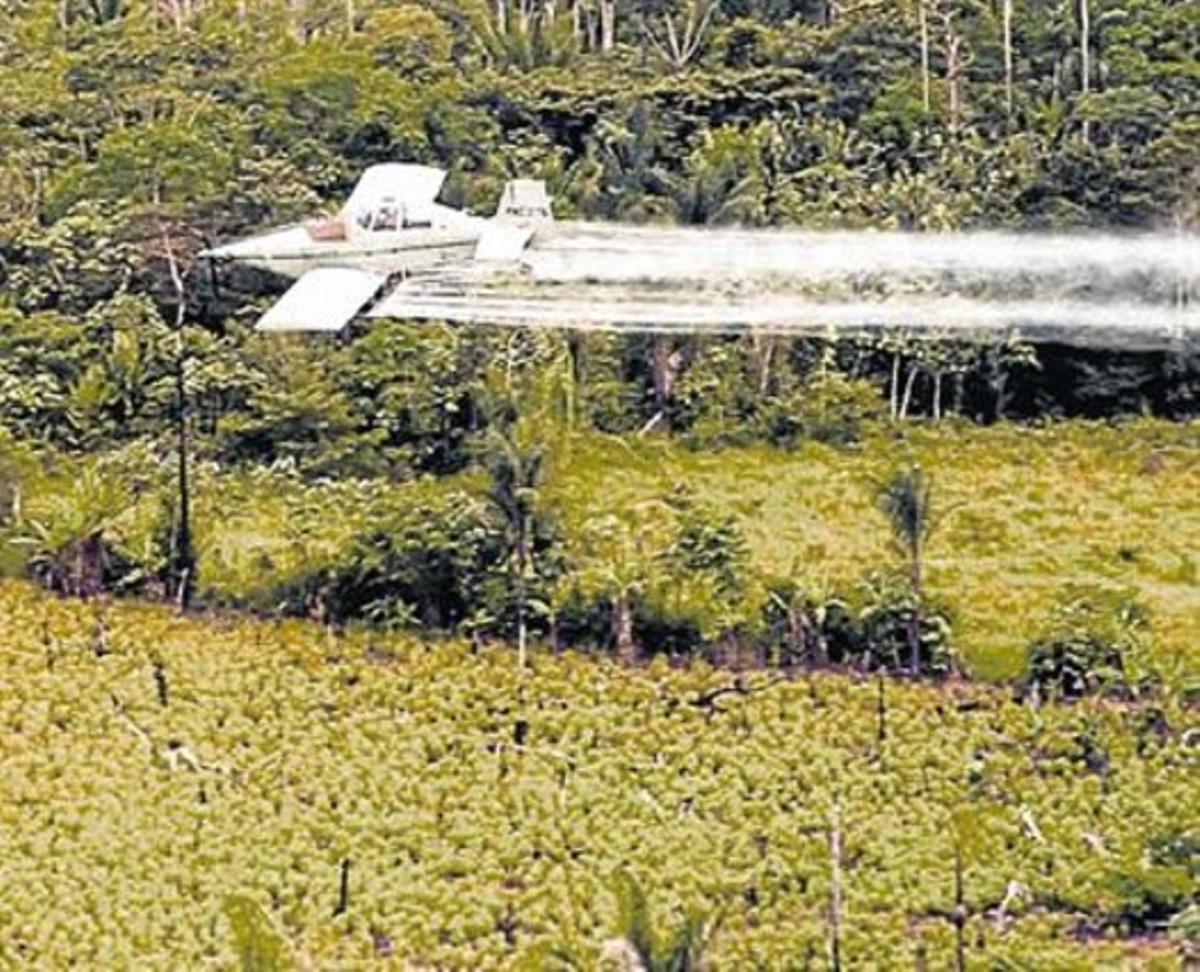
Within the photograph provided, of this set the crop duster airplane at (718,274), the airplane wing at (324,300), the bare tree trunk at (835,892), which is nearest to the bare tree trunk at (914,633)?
the bare tree trunk at (835,892)

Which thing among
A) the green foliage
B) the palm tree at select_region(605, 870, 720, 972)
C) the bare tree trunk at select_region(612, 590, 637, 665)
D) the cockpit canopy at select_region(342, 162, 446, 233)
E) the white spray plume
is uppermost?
the cockpit canopy at select_region(342, 162, 446, 233)

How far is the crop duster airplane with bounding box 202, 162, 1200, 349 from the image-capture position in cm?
2714

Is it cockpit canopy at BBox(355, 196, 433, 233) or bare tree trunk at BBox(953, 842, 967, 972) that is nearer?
bare tree trunk at BBox(953, 842, 967, 972)

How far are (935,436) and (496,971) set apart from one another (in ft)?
35.8

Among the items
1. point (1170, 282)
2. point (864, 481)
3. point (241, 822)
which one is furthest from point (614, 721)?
point (1170, 282)

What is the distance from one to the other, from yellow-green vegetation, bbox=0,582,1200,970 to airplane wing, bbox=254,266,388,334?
369 centimetres

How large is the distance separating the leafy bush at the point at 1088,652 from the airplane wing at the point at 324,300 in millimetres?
7655

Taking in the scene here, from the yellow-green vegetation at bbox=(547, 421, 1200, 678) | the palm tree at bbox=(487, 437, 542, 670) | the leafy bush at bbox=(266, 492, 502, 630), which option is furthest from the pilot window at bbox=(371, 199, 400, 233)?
the palm tree at bbox=(487, 437, 542, 670)

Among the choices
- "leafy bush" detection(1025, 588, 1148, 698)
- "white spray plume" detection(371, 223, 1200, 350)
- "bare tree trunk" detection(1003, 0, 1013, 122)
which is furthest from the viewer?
"bare tree trunk" detection(1003, 0, 1013, 122)

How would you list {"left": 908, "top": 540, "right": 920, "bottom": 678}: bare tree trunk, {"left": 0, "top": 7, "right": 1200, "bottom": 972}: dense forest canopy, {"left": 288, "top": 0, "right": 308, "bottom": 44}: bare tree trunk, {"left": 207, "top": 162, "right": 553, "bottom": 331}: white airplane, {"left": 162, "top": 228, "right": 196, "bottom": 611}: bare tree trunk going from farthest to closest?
{"left": 288, "top": 0, "right": 308, "bottom": 44}: bare tree trunk → {"left": 207, "top": 162, "right": 553, "bottom": 331}: white airplane → {"left": 162, "top": 228, "right": 196, "bottom": 611}: bare tree trunk → {"left": 908, "top": 540, "right": 920, "bottom": 678}: bare tree trunk → {"left": 0, "top": 7, "right": 1200, "bottom": 972}: dense forest canopy

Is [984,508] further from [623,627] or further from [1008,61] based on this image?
[1008,61]

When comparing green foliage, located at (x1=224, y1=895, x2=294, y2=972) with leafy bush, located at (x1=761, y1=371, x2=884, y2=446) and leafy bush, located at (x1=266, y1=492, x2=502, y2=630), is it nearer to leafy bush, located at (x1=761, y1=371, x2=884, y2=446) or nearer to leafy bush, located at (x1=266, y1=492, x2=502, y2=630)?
leafy bush, located at (x1=266, y1=492, x2=502, y2=630)

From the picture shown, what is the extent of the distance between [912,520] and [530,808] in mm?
4634

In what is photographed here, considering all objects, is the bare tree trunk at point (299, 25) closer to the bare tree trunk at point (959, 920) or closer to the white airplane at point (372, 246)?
the white airplane at point (372, 246)
